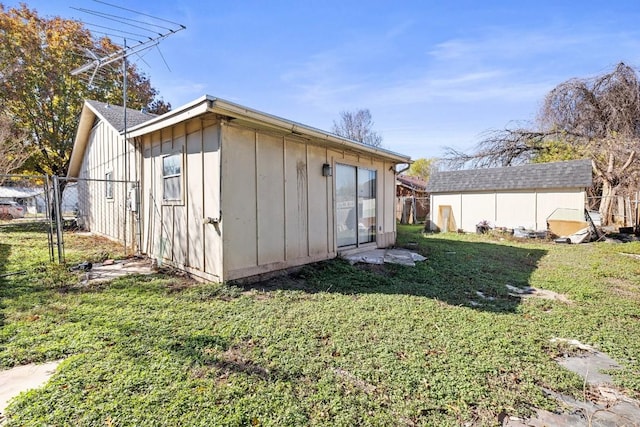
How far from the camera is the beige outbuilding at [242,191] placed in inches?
172

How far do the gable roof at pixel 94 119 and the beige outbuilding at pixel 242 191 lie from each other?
6.17 feet

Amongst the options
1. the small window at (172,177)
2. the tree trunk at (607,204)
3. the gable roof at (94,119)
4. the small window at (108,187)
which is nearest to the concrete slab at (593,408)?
the small window at (172,177)

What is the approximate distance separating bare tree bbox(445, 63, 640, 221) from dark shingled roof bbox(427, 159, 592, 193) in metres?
2.57

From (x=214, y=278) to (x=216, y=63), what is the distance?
6.54 metres

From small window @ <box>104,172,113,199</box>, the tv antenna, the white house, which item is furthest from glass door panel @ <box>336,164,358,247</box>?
the white house

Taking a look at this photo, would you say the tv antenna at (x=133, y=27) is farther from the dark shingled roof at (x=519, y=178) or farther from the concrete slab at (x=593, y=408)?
the dark shingled roof at (x=519, y=178)

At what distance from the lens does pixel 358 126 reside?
2689 centimetres

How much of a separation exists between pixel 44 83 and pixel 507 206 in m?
20.3

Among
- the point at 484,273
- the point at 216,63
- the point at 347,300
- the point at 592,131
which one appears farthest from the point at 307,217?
the point at 592,131

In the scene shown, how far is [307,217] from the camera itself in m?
5.57

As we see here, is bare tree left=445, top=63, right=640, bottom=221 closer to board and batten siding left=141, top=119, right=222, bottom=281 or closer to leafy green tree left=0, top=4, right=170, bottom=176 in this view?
board and batten siding left=141, top=119, right=222, bottom=281

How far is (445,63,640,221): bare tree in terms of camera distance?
12.5 metres

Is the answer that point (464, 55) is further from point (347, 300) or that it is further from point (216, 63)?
point (347, 300)

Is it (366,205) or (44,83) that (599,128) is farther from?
(44,83)
